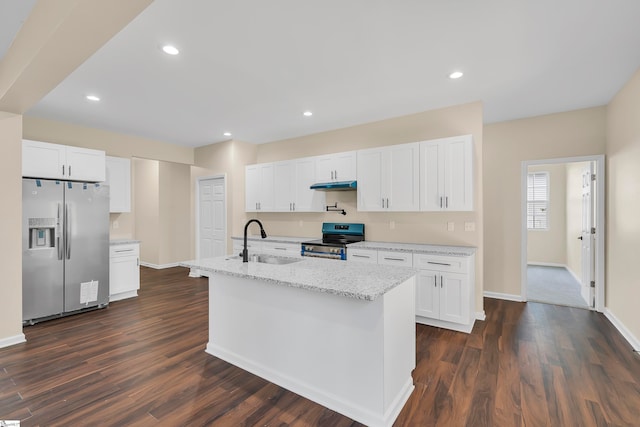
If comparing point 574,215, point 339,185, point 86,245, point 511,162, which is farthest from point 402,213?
point 86,245

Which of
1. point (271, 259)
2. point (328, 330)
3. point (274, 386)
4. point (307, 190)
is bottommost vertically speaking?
point (274, 386)

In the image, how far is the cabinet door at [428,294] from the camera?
3427mm

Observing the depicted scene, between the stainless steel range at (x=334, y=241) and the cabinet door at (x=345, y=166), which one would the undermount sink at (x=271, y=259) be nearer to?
the stainless steel range at (x=334, y=241)

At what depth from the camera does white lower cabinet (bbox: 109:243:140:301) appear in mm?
4520

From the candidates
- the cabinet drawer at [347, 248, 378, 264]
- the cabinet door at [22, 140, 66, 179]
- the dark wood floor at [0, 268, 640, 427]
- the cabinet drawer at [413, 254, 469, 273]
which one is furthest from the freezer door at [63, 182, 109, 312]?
the cabinet drawer at [413, 254, 469, 273]

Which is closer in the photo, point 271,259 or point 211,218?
point 271,259

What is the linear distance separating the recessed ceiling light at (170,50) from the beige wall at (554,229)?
770 centimetres

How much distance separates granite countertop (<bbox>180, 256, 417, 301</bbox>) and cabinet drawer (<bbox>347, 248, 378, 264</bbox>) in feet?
4.22

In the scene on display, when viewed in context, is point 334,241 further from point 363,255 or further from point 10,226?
point 10,226

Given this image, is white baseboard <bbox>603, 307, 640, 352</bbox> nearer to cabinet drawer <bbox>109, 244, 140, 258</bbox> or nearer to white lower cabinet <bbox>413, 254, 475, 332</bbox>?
white lower cabinet <bbox>413, 254, 475, 332</bbox>

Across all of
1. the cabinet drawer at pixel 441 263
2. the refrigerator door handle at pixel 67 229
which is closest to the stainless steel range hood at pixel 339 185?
the cabinet drawer at pixel 441 263

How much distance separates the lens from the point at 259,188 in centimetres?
555

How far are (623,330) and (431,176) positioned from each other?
103 inches

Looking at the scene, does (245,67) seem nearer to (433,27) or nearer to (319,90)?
(319,90)
